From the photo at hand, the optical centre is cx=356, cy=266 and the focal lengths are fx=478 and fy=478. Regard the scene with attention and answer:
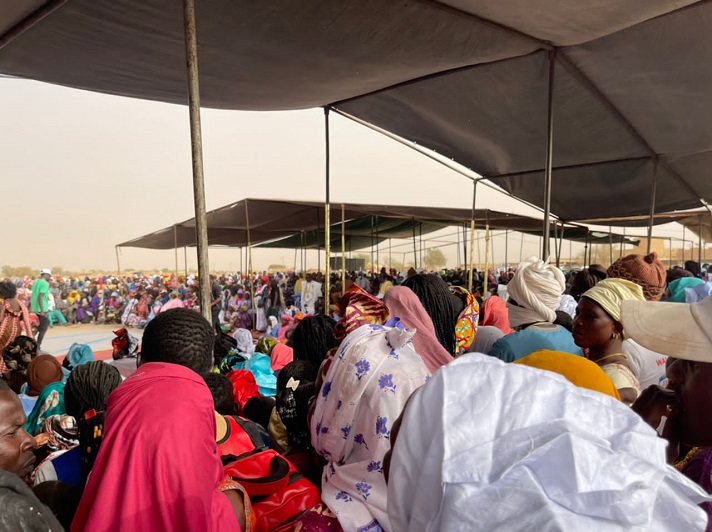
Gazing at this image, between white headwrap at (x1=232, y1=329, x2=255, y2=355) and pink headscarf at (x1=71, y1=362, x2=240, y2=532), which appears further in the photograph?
white headwrap at (x1=232, y1=329, x2=255, y2=355)

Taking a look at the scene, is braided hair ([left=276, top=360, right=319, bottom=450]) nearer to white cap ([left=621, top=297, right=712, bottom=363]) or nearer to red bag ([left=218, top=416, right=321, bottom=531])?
red bag ([left=218, top=416, right=321, bottom=531])

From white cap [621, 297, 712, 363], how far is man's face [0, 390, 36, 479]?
1772 mm

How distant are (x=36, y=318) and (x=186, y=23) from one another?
10991 millimetres

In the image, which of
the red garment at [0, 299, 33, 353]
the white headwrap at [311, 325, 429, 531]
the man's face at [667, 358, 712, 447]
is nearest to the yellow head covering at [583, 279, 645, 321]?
the man's face at [667, 358, 712, 447]

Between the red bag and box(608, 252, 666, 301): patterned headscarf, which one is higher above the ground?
box(608, 252, 666, 301): patterned headscarf

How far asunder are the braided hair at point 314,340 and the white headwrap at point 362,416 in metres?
0.91

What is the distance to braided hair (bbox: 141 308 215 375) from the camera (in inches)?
65.6

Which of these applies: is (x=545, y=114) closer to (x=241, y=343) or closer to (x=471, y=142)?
(x=471, y=142)

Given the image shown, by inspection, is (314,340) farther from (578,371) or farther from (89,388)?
(578,371)

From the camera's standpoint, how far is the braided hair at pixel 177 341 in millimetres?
1666

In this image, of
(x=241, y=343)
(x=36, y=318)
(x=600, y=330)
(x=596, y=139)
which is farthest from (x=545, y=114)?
(x=36, y=318)

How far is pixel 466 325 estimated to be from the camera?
287 centimetres

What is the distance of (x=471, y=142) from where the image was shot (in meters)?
6.94

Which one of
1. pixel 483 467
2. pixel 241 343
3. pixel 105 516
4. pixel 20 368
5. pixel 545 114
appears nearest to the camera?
pixel 483 467
